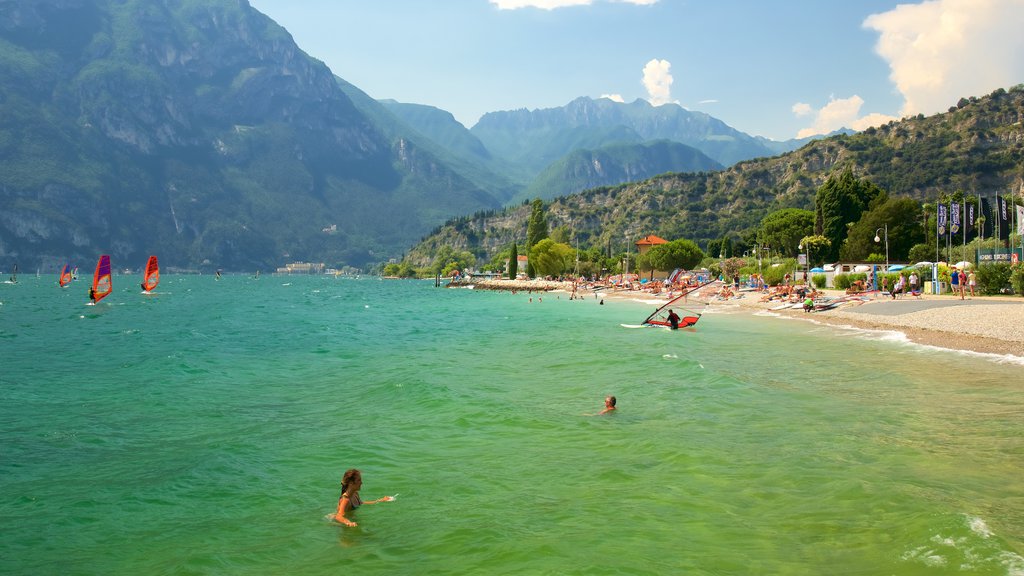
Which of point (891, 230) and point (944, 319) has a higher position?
point (891, 230)

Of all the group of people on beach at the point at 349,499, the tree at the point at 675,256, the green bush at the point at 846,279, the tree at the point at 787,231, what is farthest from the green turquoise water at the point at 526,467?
the tree at the point at 675,256

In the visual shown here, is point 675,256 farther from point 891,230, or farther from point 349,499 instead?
point 349,499

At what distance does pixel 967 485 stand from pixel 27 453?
16620mm

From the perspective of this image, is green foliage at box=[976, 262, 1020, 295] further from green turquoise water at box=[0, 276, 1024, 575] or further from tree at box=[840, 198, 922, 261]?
tree at box=[840, 198, 922, 261]

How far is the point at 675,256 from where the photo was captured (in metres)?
133

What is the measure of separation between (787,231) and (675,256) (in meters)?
25.8

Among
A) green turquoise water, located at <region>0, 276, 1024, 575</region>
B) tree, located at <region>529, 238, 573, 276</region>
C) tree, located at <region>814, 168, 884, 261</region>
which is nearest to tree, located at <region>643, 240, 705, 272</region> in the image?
tree, located at <region>529, 238, 573, 276</region>

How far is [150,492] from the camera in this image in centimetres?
1013

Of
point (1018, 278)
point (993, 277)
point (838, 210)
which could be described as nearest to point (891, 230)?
point (838, 210)

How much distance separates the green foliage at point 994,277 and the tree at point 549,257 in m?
104

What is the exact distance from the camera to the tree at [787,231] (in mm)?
110062

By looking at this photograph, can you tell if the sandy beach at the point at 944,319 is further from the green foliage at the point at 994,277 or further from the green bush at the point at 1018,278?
the green foliage at the point at 994,277

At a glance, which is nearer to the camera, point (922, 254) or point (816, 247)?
point (922, 254)

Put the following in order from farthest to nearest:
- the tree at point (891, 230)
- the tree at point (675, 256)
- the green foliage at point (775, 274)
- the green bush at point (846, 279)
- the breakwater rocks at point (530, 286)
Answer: the tree at point (675, 256), the breakwater rocks at point (530, 286), the green foliage at point (775, 274), the tree at point (891, 230), the green bush at point (846, 279)
